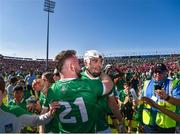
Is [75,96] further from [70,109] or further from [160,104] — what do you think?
[160,104]

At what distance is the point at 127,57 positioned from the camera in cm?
7831

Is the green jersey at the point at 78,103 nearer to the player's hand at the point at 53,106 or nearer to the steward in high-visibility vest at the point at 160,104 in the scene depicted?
the player's hand at the point at 53,106

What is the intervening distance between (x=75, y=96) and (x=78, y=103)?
0.26ft

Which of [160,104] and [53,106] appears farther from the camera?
[160,104]

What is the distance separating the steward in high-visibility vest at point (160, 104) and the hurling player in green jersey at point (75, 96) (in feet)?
8.29

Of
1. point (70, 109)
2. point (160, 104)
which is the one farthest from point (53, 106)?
point (160, 104)

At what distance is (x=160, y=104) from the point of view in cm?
614

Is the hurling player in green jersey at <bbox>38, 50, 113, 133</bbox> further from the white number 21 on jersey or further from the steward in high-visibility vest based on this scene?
the steward in high-visibility vest

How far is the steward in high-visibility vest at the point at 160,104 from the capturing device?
6.08 m

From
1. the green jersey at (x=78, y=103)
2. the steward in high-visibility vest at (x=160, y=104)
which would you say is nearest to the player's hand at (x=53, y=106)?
the green jersey at (x=78, y=103)

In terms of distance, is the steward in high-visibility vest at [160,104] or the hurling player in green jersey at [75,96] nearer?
the hurling player in green jersey at [75,96]

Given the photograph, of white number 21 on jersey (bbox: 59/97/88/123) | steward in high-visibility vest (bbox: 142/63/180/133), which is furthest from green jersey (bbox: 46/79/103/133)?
steward in high-visibility vest (bbox: 142/63/180/133)

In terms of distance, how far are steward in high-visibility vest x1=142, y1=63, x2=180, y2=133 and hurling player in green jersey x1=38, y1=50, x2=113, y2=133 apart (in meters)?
2.53

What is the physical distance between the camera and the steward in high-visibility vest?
6.08 m
